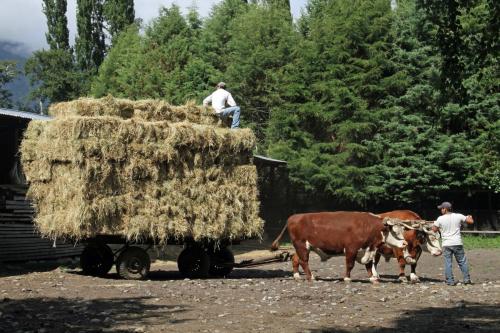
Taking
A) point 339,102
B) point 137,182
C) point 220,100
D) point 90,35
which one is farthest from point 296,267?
point 90,35

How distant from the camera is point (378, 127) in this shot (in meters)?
36.2

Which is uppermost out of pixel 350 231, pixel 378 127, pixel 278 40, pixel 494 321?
pixel 278 40

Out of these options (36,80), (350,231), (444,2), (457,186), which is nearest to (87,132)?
(350,231)

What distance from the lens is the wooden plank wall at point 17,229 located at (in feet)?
65.0

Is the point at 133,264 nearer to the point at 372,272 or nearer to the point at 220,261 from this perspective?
the point at 220,261

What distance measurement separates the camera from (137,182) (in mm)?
15578

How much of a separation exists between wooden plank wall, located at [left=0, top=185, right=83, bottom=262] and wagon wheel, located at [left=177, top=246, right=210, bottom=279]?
5.02 metres

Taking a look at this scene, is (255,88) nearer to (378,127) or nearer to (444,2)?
(378,127)

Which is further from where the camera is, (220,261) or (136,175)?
(220,261)

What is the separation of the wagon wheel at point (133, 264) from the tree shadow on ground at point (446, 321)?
7.06 metres

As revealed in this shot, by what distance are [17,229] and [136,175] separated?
6704 millimetres

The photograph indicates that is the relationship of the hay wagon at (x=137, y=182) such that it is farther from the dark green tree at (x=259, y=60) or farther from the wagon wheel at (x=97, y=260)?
the dark green tree at (x=259, y=60)

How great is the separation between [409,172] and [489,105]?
538cm

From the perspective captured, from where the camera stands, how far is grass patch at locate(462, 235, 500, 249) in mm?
30462
